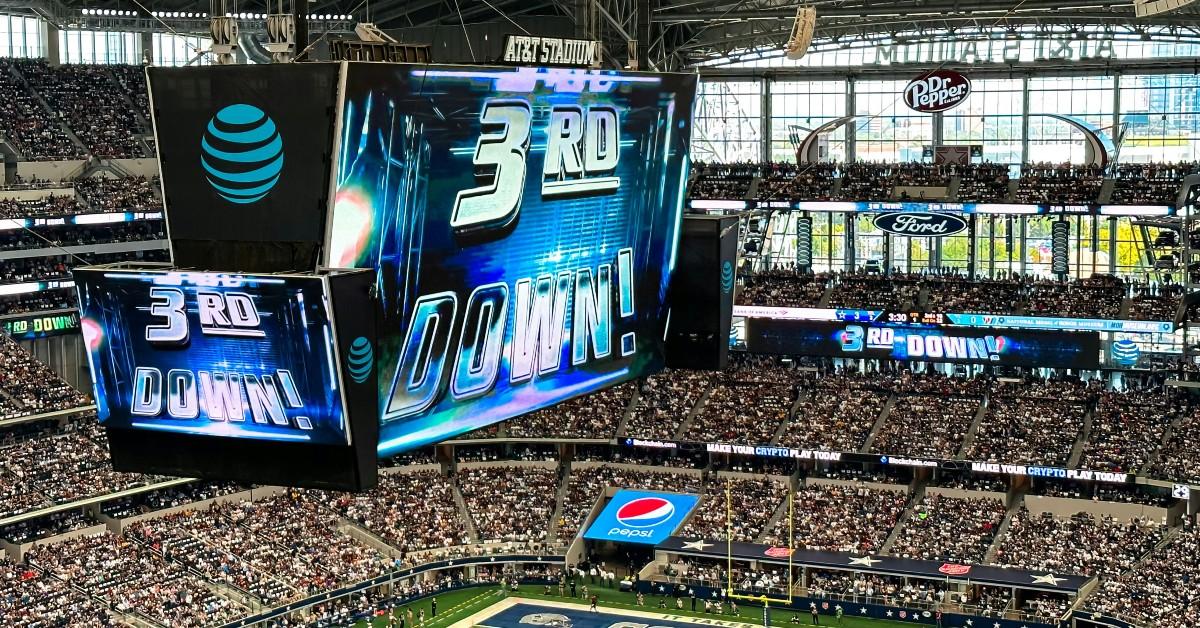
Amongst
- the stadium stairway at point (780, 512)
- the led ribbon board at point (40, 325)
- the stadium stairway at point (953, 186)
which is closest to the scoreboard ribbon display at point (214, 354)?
the stadium stairway at point (780, 512)

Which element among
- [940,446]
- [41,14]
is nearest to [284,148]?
[940,446]

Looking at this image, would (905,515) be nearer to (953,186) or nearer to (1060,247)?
(1060,247)

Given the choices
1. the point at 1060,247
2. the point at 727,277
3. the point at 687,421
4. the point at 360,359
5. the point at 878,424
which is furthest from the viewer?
the point at 687,421

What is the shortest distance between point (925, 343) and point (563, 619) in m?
14.3

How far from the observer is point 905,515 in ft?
147

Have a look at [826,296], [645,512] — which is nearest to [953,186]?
[826,296]

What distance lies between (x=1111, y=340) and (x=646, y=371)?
33083 mm

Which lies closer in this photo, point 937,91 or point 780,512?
point 780,512

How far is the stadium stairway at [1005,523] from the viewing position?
41.7 m

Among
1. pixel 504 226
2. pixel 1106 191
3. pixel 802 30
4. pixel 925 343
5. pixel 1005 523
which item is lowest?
pixel 1005 523

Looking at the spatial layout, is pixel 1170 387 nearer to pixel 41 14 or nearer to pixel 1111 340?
pixel 1111 340

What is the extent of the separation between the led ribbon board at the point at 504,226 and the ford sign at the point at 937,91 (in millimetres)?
32702

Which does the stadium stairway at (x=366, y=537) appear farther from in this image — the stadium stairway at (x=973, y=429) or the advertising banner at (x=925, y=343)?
the stadium stairway at (x=973, y=429)

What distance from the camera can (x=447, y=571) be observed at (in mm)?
44688
